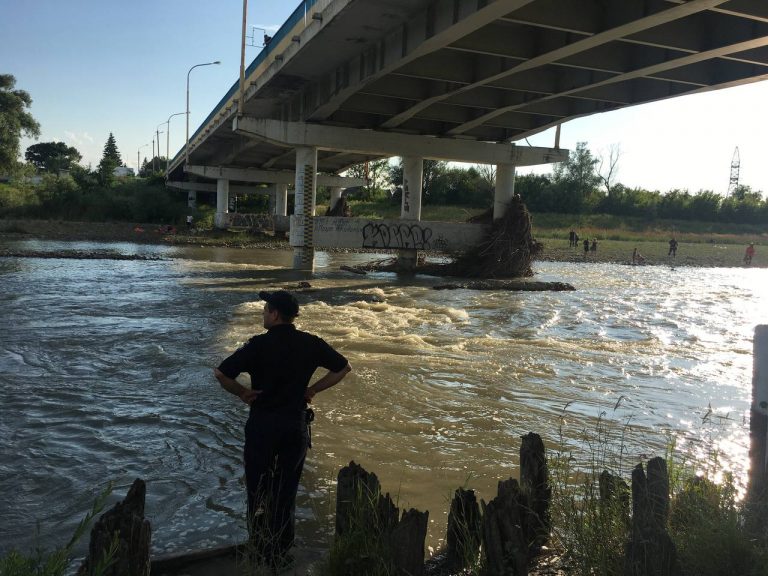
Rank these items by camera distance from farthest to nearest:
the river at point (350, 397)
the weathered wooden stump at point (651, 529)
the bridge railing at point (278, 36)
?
the bridge railing at point (278, 36) → the river at point (350, 397) → the weathered wooden stump at point (651, 529)

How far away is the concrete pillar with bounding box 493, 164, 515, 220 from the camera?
32844mm

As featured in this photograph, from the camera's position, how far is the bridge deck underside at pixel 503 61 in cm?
Answer: 1620

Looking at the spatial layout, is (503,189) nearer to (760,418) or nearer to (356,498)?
(760,418)

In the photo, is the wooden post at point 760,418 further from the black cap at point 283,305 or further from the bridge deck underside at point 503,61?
the bridge deck underside at point 503,61

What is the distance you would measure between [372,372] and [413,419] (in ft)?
8.12

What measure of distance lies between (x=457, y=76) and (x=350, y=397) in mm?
15901

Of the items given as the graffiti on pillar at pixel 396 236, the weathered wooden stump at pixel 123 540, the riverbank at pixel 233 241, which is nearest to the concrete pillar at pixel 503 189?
the graffiti on pillar at pixel 396 236

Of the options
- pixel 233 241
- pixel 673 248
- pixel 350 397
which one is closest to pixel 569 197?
pixel 673 248

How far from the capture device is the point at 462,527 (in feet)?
12.8

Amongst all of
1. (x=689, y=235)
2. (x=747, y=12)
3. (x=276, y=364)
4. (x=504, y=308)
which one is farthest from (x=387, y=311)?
(x=689, y=235)

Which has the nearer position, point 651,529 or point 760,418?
point 651,529

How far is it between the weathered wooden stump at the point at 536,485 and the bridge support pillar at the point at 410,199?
27.7m

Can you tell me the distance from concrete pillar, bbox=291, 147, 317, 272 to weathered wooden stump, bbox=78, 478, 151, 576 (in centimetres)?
2684

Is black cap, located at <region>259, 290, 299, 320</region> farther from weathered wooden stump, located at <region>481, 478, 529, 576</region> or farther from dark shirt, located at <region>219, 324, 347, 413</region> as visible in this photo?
weathered wooden stump, located at <region>481, 478, 529, 576</region>
